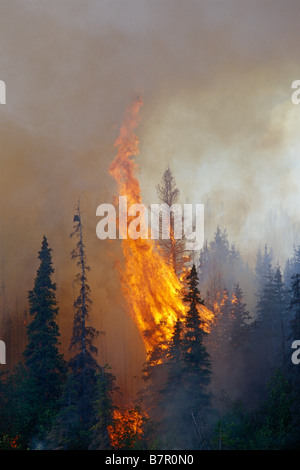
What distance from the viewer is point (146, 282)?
119 feet

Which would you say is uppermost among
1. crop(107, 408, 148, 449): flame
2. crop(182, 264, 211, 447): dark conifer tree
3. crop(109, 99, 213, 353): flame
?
crop(109, 99, 213, 353): flame

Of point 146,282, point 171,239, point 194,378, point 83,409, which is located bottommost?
point 83,409

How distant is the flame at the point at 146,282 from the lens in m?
34.3

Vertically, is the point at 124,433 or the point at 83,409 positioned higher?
the point at 83,409

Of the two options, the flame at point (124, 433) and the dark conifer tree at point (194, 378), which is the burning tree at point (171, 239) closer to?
the dark conifer tree at point (194, 378)

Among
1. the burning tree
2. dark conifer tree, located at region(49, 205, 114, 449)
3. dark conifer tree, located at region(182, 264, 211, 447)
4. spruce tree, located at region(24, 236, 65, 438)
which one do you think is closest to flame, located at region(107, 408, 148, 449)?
dark conifer tree, located at region(49, 205, 114, 449)

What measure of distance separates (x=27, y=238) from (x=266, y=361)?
2640 cm

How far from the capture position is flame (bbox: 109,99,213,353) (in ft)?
112

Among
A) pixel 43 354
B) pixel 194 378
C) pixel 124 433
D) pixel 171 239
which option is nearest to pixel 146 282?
pixel 171 239

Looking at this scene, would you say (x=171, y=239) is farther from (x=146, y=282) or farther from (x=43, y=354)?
(x=43, y=354)

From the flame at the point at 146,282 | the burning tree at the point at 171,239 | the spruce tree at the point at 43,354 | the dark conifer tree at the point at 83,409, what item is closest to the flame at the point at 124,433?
the dark conifer tree at the point at 83,409

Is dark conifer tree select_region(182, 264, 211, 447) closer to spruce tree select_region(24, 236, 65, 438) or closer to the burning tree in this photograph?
spruce tree select_region(24, 236, 65, 438)

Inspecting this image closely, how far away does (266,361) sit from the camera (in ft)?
112

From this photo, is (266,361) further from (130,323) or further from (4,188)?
(4,188)
